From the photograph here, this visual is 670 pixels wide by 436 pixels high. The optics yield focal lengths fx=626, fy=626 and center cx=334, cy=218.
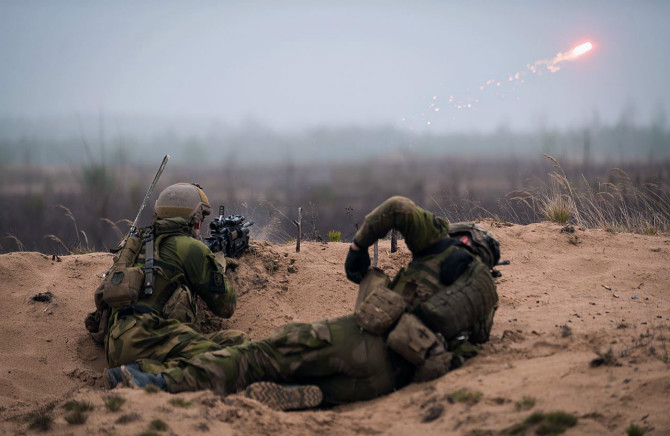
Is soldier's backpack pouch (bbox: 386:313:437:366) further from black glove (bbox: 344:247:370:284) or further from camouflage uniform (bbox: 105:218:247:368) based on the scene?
camouflage uniform (bbox: 105:218:247:368)

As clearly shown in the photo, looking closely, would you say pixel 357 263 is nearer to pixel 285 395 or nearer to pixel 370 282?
pixel 370 282

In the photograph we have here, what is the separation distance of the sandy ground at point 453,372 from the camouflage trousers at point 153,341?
1.11 ft

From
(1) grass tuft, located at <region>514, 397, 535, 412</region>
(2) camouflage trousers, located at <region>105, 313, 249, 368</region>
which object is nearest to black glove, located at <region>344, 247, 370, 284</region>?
(2) camouflage trousers, located at <region>105, 313, 249, 368</region>

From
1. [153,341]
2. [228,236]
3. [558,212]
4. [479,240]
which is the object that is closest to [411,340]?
[479,240]

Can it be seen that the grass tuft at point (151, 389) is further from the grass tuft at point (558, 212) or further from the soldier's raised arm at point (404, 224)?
the grass tuft at point (558, 212)

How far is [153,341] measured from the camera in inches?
173

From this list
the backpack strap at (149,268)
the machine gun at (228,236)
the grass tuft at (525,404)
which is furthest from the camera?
the machine gun at (228,236)

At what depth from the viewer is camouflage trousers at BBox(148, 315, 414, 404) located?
3.89 meters

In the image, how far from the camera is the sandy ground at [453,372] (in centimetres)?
322

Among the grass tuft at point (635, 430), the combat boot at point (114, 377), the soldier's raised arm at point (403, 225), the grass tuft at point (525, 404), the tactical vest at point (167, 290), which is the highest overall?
the soldier's raised arm at point (403, 225)

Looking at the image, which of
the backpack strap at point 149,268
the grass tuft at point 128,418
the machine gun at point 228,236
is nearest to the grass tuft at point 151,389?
the grass tuft at point 128,418

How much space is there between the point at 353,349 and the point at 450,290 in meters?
0.72

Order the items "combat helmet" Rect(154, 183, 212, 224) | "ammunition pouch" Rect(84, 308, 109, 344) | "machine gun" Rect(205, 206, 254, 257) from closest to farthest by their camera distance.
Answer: "ammunition pouch" Rect(84, 308, 109, 344) → "combat helmet" Rect(154, 183, 212, 224) → "machine gun" Rect(205, 206, 254, 257)

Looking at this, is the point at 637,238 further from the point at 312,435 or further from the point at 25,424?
the point at 25,424
